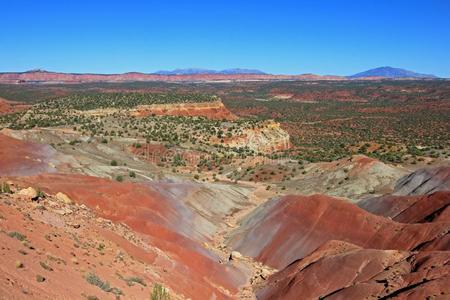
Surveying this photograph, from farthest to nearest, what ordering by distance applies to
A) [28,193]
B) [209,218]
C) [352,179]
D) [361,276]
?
[352,179]
[209,218]
[28,193]
[361,276]

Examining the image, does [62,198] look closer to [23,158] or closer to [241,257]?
[241,257]

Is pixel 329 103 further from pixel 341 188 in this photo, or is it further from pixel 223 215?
pixel 223 215

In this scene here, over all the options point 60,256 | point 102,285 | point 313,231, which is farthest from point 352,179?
point 102,285

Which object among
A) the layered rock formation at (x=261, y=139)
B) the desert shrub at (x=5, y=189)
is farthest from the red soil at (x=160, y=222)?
the layered rock formation at (x=261, y=139)

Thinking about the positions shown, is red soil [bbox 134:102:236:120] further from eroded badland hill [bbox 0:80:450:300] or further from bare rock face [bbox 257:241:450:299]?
bare rock face [bbox 257:241:450:299]

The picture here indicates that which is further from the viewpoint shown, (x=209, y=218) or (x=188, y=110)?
(x=188, y=110)

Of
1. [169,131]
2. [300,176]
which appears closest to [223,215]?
[300,176]
